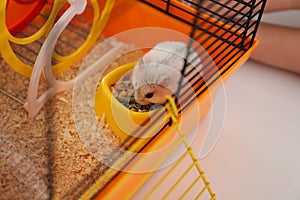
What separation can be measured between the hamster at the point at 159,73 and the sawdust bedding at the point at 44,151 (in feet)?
0.42

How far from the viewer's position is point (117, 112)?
0.85m

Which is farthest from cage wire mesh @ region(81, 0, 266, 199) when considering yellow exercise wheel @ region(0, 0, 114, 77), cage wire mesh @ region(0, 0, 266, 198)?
yellow exercise wheel @ region(0, 0, 114, 77)

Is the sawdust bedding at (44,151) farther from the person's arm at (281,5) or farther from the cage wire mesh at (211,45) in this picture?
the person's arm at (281,5)

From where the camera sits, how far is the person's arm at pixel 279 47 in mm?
1081

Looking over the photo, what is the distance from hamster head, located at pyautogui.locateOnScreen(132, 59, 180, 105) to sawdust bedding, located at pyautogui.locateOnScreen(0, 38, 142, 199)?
0.42ft

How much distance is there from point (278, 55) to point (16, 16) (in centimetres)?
66

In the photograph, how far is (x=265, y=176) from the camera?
35.4 inches

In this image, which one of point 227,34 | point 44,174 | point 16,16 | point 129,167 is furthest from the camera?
point 16,16

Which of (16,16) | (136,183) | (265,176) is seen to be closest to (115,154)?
(136,183)

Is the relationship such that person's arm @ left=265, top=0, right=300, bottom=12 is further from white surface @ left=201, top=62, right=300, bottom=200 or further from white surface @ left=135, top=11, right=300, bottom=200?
white surface @ left=201, top=62, right=300, bottom=200

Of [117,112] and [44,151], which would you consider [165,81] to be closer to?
[117,112]

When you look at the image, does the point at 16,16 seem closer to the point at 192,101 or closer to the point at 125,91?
the point at 125,91

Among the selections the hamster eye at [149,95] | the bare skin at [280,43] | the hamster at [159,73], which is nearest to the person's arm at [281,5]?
the bare skin at [280,43]

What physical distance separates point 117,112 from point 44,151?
6.6 inches
